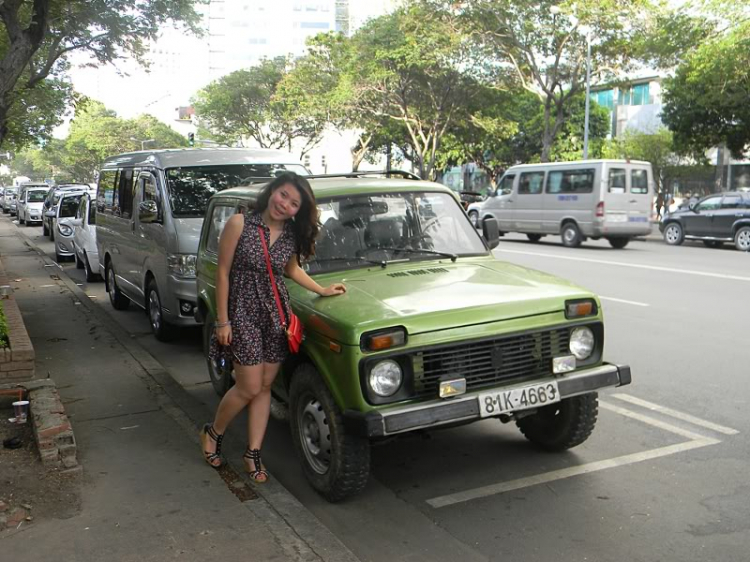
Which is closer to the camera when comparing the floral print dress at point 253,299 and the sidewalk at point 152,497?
the sidewalk at point 152,497

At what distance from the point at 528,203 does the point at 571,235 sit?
187 centimetres

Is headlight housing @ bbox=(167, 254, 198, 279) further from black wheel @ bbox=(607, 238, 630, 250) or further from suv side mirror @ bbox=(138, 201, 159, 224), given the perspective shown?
black wheel @ bbox=(607, 238, 630, 250)

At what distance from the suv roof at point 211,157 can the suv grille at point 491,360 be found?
5.36 metres

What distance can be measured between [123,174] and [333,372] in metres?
6.84

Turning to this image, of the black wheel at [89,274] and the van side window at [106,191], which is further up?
the van side window at [106,191]

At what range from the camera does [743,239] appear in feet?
63.5

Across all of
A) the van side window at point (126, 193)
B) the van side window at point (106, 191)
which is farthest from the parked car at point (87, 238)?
the van side window at point (126, 193)

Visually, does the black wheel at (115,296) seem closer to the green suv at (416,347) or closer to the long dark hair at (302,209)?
the green suv at (416,347)

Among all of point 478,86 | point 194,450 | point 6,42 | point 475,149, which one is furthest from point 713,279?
point 475,149

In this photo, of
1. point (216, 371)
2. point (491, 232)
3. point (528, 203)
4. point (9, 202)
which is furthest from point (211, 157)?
point (9, 202)

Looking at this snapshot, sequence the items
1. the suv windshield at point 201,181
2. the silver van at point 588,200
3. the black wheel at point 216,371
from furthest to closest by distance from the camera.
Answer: the silver van at point 588,200
the suv windshield at point 201,181
the black wheel at point 216,371

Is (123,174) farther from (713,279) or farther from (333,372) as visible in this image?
(713,279)

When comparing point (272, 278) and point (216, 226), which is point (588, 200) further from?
point (272, 278)

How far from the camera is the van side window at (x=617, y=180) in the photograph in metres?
19.6
